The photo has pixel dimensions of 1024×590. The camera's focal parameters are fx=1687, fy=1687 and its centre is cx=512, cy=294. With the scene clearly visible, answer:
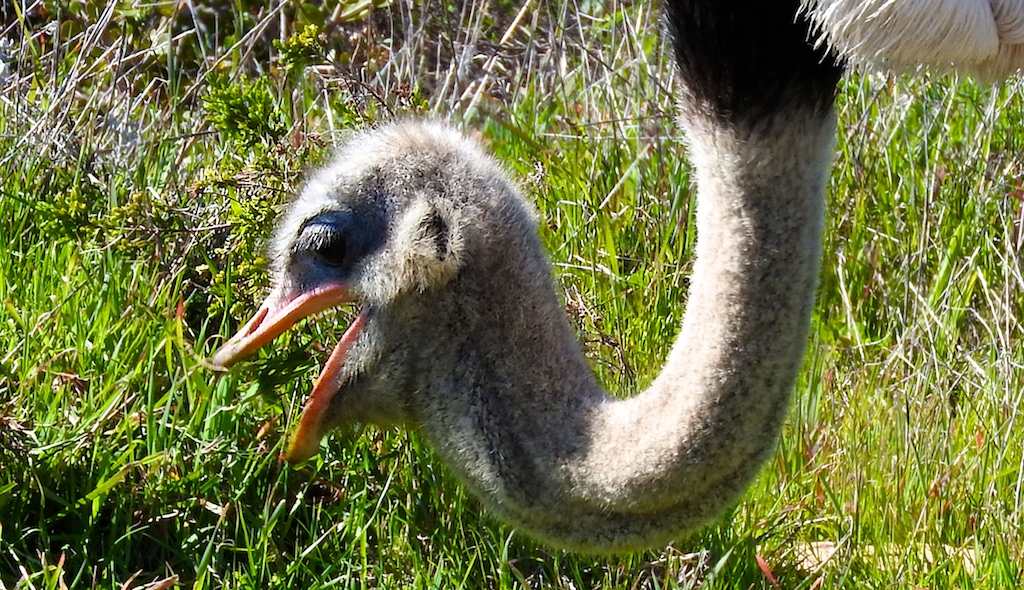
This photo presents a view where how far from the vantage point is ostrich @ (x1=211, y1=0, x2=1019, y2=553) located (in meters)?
2.75

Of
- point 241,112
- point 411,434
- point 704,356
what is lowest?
point 411,434

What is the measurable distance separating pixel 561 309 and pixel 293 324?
0.51 m

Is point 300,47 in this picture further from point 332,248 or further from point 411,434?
point 332,248

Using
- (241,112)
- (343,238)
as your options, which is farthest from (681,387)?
(241,112)

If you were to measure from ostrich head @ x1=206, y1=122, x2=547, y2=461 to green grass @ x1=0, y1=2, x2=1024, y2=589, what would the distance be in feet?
1.73

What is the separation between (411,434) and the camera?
12.5ft

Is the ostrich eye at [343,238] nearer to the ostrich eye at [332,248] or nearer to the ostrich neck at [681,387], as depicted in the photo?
the ostrich eye at [332,248]

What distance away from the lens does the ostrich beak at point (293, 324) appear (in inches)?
123

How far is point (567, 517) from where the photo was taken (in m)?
3.06

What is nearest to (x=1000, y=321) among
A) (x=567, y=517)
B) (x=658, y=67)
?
(x=658, y=67)

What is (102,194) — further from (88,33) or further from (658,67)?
(658,67)

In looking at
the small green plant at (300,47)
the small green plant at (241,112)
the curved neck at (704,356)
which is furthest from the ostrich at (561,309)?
the small green plant at (300,47)

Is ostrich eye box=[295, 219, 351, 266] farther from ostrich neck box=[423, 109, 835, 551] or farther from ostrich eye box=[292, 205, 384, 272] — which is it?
ostrich neck box=[423, 109, 835, 551]

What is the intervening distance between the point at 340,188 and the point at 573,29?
3.32 metres
